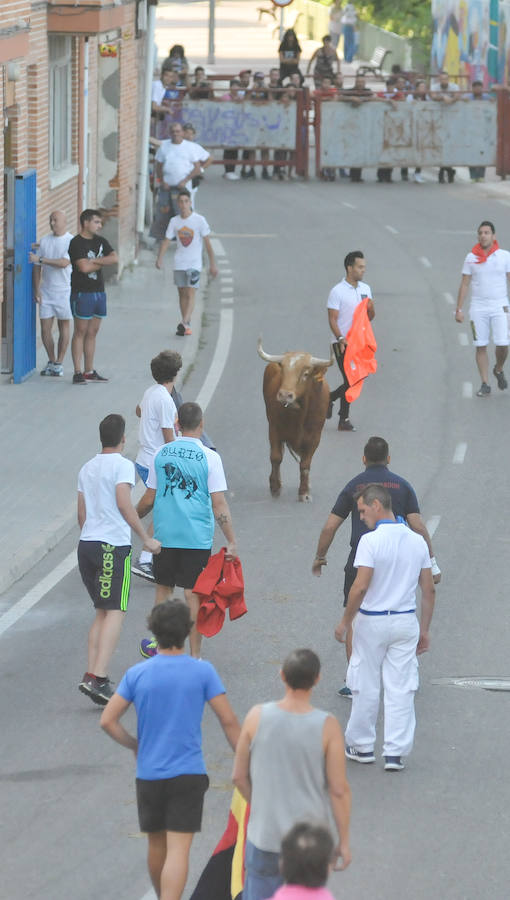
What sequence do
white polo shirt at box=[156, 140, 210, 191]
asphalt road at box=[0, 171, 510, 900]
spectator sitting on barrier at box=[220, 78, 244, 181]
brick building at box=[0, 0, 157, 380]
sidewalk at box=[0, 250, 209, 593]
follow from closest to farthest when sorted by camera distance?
asphalt road at box=[0, 171, 510, 900] < sidewalk at box=[0, 250, 209, 593] < brick building at box=[0, 0, 157, 380] < white polo shirt at box=[156, 140, 210, 191] < spectator sitting on barrier at box=[220, 78, 244, 181]

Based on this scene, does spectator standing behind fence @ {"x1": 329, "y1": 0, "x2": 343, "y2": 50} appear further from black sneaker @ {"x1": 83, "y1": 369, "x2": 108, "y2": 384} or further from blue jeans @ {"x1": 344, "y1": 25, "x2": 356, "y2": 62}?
black sneaker @ {"x1": 83, "y1": 369, "x2": 108, "y2": 384}

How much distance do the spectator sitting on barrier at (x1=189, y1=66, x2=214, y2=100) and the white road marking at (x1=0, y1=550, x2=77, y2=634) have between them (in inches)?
1050

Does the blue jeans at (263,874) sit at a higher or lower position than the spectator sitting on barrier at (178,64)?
lower

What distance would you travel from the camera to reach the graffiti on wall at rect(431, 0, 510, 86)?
157 ft

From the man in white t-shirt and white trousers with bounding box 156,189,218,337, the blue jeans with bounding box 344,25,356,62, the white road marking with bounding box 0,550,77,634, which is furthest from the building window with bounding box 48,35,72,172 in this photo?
the blue jeans with bounding box 344,25,356,62

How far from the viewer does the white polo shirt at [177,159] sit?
29.1m

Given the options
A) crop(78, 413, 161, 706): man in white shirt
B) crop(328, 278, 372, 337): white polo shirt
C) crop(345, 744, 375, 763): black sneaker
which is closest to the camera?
crop(345, 744, 375, 763): black sneaker

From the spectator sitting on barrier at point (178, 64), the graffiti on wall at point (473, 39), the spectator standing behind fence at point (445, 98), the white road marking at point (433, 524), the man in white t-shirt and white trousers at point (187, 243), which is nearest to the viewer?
the white road marking at point (433, 524)

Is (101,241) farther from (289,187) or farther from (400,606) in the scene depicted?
(289,187)

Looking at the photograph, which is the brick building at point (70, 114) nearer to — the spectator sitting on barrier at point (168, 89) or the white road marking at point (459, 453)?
the white road marking at point (459, 453)

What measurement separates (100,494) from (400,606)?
6.87 feet

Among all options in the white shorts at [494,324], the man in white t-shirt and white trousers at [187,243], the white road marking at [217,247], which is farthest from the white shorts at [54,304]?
the white road marking at [217,247]

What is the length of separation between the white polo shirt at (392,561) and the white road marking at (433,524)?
500 centimetres

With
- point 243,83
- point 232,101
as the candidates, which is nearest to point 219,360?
point 232,101
